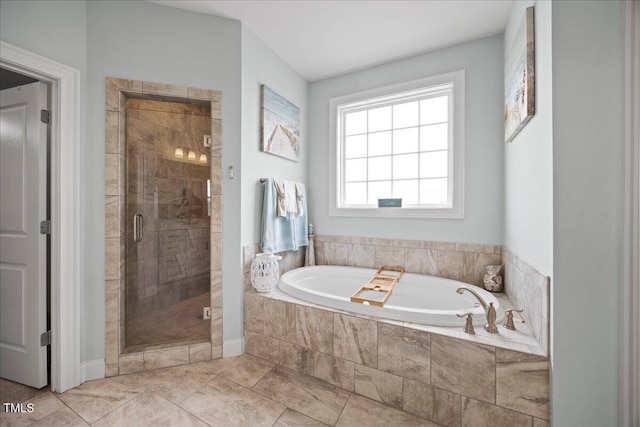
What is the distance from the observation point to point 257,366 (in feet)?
6.51

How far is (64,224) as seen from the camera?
170 centimetres

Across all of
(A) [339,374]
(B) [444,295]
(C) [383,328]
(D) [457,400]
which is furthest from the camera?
(B) [444,295]

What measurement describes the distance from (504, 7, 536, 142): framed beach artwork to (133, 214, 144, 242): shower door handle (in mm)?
2670

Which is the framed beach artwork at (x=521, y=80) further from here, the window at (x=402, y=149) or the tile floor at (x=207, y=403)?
the tile floor at (x=207, y=403)

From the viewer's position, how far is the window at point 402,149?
7.93 ft

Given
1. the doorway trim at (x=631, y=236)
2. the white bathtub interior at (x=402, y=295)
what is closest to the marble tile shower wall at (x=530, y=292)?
the white bathtub interior at (x=402, y=295)

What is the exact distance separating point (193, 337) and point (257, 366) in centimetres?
58

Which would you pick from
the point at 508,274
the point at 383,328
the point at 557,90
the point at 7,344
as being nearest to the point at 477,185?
the point at 508,274

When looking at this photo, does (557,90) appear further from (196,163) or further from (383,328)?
(196,163)

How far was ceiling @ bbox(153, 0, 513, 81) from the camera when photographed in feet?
Answer: 6.36

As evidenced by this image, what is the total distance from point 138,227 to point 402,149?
95.6 inches

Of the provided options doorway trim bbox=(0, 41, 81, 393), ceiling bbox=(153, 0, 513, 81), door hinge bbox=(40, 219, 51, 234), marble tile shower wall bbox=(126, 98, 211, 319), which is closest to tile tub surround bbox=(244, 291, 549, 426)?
marble tile shower wall bbox=(126, 98, 211, 319)

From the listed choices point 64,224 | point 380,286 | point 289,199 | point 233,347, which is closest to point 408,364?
point 380,286

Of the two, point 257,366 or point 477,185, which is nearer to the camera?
point 257,366
